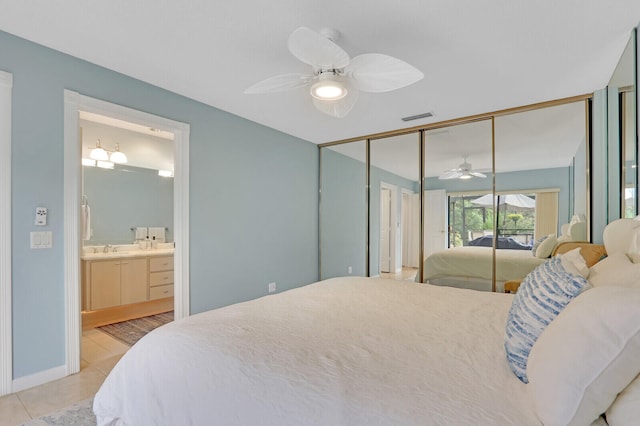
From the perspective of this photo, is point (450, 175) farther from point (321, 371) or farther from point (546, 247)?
point (321, 371)

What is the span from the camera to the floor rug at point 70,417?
1852mm

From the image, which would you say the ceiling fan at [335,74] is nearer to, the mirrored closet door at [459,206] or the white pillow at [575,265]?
the white pillow at [575,265]

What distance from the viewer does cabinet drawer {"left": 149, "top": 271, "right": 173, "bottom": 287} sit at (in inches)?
166

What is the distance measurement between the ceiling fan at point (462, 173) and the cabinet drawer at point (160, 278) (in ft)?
12.5

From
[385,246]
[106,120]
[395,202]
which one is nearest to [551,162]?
[395,202]

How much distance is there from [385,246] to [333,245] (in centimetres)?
78

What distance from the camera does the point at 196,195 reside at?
330 cm

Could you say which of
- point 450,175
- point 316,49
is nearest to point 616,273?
point 316,49

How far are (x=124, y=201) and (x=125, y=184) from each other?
237mm

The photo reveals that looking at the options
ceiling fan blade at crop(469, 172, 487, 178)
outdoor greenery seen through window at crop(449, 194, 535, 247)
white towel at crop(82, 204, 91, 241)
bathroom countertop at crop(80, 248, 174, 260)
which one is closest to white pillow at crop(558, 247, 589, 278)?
outdoor greenery seen through window at crop(449, 194, 535, 247)

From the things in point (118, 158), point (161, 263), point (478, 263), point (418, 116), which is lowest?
point (161, 263)

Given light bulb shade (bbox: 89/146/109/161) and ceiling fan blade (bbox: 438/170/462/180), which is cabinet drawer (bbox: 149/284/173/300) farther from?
ceiling fan blade (bbox: 438/170/462/180)

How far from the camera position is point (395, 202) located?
4.54 metres

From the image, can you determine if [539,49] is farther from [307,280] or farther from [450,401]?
Answer: [307,280]
